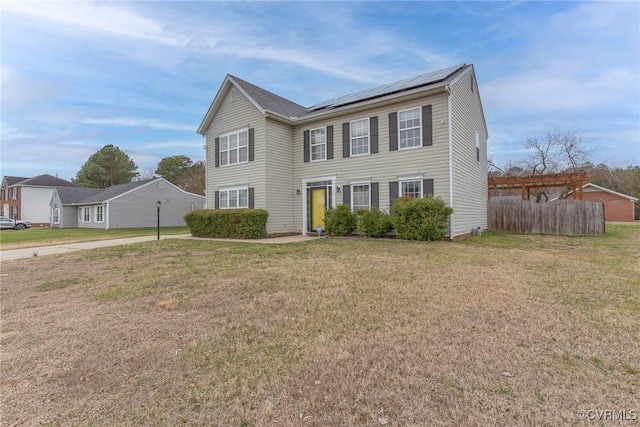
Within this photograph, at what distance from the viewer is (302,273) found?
5711mm

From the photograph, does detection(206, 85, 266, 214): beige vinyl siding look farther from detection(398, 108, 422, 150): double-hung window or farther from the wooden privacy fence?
Result: the wooden privacy fence

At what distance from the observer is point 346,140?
42.7ft

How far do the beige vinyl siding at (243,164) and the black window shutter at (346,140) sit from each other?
3479 millimetres

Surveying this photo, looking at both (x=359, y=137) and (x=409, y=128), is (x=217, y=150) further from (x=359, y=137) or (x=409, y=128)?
(x=409, y=128)

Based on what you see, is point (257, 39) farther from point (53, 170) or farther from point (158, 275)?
point (53, 170)

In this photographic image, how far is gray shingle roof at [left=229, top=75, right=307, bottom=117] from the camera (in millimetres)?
13913

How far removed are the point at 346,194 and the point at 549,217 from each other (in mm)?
9462

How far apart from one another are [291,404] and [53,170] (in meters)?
59.8

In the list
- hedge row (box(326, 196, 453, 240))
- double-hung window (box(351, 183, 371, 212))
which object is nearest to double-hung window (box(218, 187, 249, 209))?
double-hung window (box(351, 183, 371, 212))


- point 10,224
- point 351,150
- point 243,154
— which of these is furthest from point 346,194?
point 10,224

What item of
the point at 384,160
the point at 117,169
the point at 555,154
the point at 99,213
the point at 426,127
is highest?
the point at 117,169

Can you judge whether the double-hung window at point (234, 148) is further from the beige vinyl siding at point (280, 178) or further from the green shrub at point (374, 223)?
the green shrub at point (374, 223)

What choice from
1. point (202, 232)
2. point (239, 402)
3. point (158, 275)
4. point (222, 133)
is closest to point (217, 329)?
point (239, 402)

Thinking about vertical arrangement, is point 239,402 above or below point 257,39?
below
